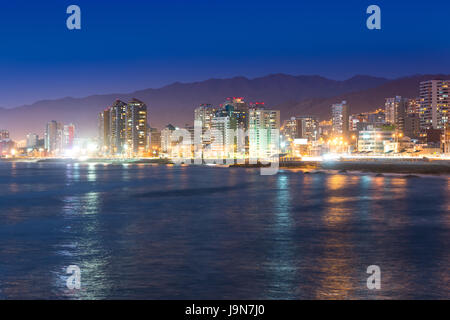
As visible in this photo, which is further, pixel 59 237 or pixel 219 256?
pixel 59 237

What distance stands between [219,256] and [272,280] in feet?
15.8

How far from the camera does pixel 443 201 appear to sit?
48.2 m

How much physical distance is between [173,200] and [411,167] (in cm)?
8184

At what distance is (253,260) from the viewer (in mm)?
20219

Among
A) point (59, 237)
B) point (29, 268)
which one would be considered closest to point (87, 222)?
point (59, 237)

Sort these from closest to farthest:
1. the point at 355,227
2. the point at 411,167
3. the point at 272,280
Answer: the point at 272,280 < the point at 355,227 < the point at 411,167

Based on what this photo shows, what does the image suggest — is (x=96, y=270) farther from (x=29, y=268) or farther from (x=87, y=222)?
(x=87, y=222)
